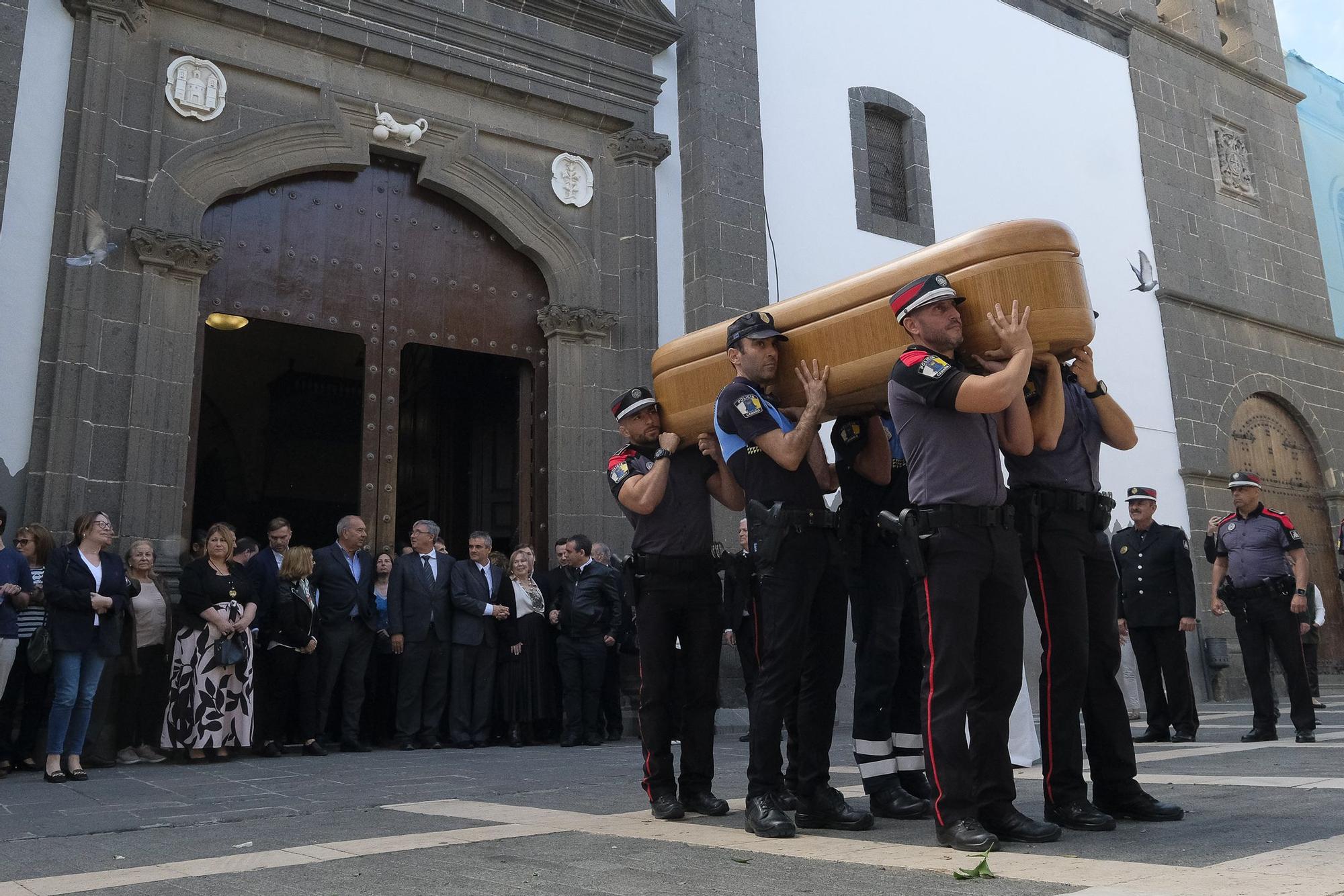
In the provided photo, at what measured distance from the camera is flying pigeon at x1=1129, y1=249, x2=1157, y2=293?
14.6 metres

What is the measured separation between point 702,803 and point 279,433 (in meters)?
12.7

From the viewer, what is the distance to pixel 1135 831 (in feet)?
11.4

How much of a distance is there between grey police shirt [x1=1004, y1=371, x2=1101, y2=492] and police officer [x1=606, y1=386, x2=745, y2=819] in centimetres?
111

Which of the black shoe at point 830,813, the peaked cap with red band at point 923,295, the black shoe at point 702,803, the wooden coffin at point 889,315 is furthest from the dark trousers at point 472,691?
the peaked cap with red band at point 923,295

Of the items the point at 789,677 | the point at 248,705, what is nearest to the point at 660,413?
the point at 789,677

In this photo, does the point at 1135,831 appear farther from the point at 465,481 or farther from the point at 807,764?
the point at 465,481

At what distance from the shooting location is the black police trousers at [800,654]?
154 inches

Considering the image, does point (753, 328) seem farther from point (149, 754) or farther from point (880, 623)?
point (149, 754)

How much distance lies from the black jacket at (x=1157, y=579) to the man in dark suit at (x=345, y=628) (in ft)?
17.5

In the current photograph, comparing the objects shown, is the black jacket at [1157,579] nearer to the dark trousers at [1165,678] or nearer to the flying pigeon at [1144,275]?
the dark trousers at [1165,678]

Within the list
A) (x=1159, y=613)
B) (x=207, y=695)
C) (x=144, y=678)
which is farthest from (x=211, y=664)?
(x=1159, y=613)

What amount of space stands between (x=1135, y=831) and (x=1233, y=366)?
1368cm

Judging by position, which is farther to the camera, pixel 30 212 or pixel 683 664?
pixel 30 212

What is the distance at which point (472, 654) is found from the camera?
8609 millimetres
